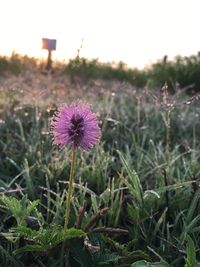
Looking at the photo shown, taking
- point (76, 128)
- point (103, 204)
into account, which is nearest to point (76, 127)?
point (76, 128)

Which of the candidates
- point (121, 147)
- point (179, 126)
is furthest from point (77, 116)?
point (179, 126)

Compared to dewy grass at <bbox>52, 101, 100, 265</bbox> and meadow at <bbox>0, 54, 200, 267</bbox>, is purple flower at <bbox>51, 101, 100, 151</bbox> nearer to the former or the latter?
dewy grass at <bbox>52, 101, 100, 265</bbox>

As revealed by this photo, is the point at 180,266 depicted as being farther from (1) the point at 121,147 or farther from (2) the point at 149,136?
(2) the point at 149,136

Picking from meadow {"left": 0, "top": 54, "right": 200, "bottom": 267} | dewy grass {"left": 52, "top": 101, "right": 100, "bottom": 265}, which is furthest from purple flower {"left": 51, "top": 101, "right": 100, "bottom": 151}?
meadow {"left": 0, "top": 54, "right": 200, "bottom": 267}

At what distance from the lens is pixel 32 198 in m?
2.35

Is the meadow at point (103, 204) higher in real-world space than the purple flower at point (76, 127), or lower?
lower

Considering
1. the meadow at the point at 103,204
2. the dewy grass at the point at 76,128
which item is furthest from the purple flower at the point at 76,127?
the meadow at the point at 103,204

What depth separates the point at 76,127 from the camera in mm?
1419

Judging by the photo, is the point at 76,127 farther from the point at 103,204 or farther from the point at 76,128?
the point at 103,204

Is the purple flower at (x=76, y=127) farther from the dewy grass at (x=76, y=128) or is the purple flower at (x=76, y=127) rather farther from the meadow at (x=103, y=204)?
the meadow at (x=103, y=204)

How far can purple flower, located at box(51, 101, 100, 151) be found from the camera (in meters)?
1.42

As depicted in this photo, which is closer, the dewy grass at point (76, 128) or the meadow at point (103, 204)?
the dewy grass at point (76, 128)

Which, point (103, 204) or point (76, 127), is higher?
point (76, 127)

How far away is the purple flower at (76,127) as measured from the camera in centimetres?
142
